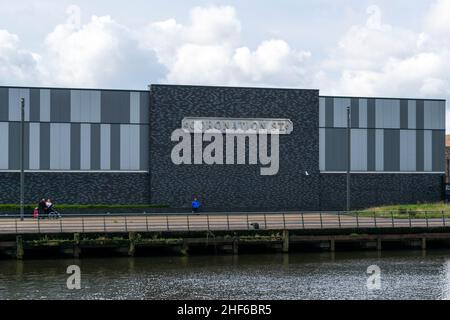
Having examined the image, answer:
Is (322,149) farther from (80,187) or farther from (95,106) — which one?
(80,187)

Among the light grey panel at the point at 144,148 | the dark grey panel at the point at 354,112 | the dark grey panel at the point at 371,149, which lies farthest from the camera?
the dark grey panel at the point at 371,149

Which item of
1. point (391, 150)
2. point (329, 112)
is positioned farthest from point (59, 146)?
point (391, 150)

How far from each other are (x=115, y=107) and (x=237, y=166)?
9.65 m

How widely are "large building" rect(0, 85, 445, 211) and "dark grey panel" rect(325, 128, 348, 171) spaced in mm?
75

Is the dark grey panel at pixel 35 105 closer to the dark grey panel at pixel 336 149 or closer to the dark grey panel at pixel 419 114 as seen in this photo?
the dark grey panel at pixel 336 149

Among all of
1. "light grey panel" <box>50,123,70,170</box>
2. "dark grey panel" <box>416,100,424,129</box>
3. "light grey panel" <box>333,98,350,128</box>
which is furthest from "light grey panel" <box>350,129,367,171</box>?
"light grey panel" <box>50,123,70,170</box>

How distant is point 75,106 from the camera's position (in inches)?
2201

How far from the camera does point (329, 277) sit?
106 ft

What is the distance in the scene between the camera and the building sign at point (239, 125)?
5731 cm

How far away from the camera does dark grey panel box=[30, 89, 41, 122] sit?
181ft

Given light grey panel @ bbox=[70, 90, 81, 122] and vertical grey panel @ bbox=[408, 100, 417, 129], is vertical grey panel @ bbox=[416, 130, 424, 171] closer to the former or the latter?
vertical grey panel @ bbox=[408, 100, 417, 129]

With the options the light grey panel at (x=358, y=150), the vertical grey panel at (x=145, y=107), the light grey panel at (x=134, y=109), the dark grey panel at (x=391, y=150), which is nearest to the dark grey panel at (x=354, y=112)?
the light grey panel at (x=358, y=150)

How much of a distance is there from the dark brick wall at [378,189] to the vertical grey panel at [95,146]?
1664 centimetres
